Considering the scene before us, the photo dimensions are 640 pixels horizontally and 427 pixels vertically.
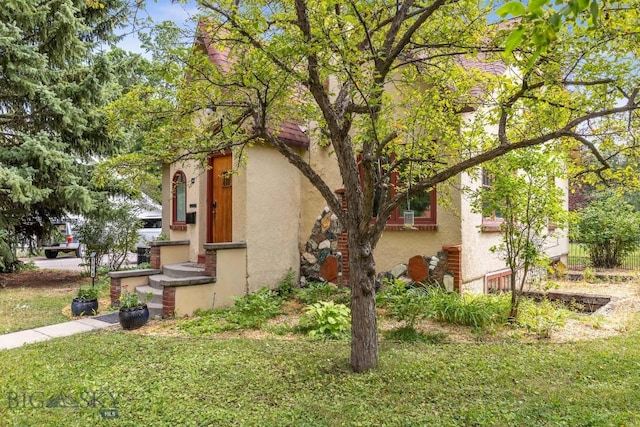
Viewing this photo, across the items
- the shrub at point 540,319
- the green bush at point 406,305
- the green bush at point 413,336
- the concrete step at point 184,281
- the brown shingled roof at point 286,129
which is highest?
the brown shingled roof at point 286,129

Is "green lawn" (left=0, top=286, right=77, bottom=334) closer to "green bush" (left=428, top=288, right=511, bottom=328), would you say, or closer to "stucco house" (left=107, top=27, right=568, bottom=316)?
"stucco house" (left=107, top=27, right=568, bottom=316)

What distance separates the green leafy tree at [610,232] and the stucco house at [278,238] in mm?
5626

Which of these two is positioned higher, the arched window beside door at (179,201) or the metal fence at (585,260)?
the arched window beside door at (179,201)

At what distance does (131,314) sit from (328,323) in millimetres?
2910

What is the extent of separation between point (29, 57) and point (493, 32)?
9.58 m

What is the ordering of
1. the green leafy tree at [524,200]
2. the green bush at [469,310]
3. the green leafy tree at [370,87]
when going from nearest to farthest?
the green leafy tree at [370,87], the green leafy tree at [524,200], the green bush at [469,310]

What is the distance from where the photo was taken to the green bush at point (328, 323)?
5.65 m

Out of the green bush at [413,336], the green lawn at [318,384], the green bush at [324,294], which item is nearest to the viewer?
the green lawn at [318,384]

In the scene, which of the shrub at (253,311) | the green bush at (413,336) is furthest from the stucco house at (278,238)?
the green bush at (413,336)

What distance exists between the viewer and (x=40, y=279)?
464 inches

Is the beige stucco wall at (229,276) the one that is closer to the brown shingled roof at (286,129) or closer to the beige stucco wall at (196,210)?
the beige stucco wall at (196,210)

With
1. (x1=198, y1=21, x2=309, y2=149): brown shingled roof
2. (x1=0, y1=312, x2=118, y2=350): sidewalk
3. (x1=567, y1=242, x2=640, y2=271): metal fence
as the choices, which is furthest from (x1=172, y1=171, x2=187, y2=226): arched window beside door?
(x1=567, y1=242, x2=640, y2=271): metal fence

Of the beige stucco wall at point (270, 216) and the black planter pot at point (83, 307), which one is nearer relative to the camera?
the black planter pot at point (83, 307)

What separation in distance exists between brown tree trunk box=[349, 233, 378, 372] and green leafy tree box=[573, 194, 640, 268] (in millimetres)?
10230
